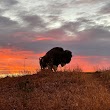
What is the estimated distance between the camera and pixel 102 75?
24734 mm

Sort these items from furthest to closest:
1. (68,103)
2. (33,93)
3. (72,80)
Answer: (72,80) < (33,93) < (68,103)

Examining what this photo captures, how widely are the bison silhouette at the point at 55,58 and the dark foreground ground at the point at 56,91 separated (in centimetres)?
267

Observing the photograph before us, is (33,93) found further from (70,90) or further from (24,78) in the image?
(24,78)

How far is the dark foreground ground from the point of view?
50.9 ft

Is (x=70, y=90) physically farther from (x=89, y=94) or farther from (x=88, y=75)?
(x=88, y=75)

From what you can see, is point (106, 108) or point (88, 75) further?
point (88, 75)

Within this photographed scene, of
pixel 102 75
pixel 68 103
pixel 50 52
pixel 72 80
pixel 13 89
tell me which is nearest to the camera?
pixel 68 103

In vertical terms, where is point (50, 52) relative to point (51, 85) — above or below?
above

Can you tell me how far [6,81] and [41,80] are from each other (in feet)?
8.83

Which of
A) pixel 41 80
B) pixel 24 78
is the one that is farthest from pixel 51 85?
pixel 24 78

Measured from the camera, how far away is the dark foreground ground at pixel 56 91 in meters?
15.5

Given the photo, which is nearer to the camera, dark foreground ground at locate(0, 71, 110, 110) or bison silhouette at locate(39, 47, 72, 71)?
dark foreground ground at locate(0, 71, 110, 110)

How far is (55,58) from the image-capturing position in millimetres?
27906

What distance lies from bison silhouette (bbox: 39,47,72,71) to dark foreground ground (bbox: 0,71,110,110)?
8.77 ft
